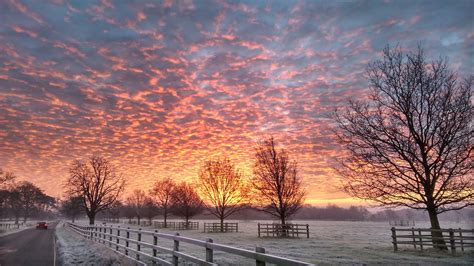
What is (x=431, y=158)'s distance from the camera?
65.4 feet

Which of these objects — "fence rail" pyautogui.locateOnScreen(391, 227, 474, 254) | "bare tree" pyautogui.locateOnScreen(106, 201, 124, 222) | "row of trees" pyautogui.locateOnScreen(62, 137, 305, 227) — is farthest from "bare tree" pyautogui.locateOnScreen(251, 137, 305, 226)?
"bare tree" pyautogui.locateOnScreen(106, 201, 124, 222)

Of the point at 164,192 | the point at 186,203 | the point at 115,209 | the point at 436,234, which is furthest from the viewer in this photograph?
the point at 115,209

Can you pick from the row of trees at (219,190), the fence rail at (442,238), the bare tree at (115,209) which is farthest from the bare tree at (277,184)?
the bare tree at (115,209)

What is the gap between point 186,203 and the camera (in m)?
61.0

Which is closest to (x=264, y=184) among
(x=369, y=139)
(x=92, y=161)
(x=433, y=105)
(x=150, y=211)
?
(x=369, y=139)

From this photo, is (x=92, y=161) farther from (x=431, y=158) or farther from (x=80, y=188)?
(x=431, y=158)

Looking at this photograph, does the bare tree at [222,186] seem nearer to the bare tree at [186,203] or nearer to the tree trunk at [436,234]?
the bare tree at [186,203]

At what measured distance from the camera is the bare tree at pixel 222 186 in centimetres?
5050

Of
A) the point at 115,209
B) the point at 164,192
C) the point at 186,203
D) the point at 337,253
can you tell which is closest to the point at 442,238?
the point at 337,253

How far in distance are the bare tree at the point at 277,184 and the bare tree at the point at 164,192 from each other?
A: 38091mm

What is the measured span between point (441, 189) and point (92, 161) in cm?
5231

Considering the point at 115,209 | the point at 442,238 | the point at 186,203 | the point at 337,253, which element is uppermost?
the point at 186,203

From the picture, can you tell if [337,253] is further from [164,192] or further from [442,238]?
[164,192]

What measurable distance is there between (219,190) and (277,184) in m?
16.3
